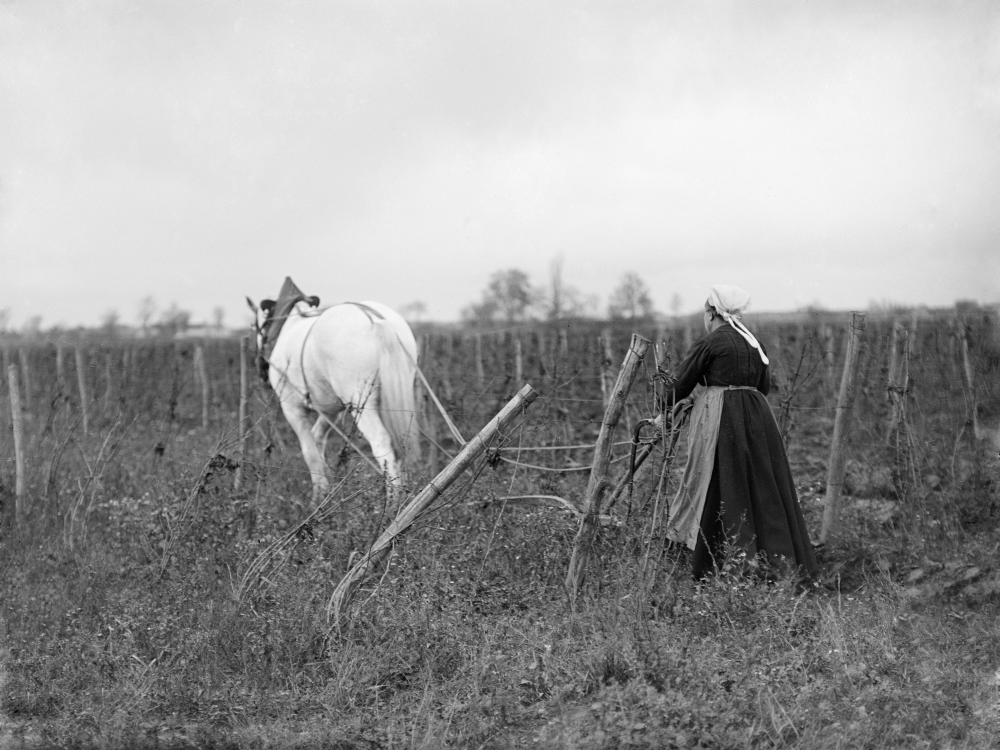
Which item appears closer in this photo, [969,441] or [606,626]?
[606,626]

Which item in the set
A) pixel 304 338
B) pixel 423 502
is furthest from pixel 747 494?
pixel 304 338

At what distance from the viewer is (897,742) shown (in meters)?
2.94

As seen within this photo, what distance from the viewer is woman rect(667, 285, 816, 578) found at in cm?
440

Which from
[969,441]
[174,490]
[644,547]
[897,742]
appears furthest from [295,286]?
[897,742]

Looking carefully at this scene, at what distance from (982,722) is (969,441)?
401cm

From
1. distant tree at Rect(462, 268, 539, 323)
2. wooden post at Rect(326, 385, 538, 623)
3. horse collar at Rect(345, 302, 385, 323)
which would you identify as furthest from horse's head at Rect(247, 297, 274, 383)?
distant tree at Rect(462, 268, 539, 323)

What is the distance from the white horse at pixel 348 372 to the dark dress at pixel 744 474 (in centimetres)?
243

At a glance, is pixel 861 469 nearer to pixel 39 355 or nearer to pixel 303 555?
pixel 303 555

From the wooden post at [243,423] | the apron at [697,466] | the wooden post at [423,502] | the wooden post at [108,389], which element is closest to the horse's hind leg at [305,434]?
the wooden post at [243,423]

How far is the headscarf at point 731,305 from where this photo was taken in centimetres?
453

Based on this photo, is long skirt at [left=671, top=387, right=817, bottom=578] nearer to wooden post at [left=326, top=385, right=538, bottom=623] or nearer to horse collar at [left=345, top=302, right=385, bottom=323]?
wooden post at [left=326, top=385, right=538, bottom=623]

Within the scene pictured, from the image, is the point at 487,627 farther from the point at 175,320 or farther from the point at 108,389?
the point at 175,320

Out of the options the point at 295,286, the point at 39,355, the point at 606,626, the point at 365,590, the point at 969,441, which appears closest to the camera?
the point at 606,626

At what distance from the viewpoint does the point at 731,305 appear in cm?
454
